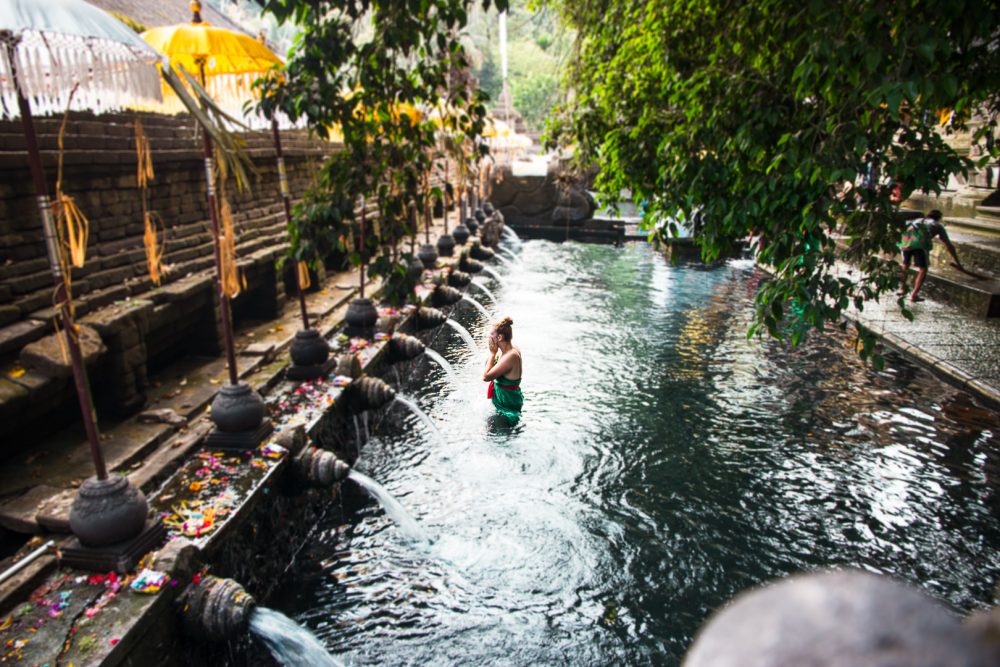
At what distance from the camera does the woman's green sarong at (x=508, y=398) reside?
305 inches

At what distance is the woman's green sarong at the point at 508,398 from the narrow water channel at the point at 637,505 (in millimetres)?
203

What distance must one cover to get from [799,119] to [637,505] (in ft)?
13.6

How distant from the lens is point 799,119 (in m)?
5.83

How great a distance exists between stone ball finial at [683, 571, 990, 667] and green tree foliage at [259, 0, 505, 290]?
5175 mm

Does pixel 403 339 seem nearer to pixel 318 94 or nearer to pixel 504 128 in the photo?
pixel 318 94

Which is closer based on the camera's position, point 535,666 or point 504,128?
point 535,666

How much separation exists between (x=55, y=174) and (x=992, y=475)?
992cm

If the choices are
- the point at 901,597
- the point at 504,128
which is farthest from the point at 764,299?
the point at 504,128

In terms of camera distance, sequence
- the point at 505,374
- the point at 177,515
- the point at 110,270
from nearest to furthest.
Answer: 1. the point at 177,515
2. the point at 110,270
3. the point at 505,374

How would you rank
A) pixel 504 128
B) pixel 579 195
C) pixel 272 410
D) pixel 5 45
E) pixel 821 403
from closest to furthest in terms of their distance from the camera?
pixel 5 45 → pixel 272 410 → pixel 821 403 → pixel 504 128 → pixel 579 195

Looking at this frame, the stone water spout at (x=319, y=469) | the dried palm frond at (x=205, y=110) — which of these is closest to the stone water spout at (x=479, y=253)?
the stone water spout at (x=319, y=469)

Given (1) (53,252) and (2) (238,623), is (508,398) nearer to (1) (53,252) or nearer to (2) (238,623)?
(2) (238,623)

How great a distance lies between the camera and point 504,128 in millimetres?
22828

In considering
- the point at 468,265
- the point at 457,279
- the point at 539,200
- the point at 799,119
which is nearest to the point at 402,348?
the point at 457,279
